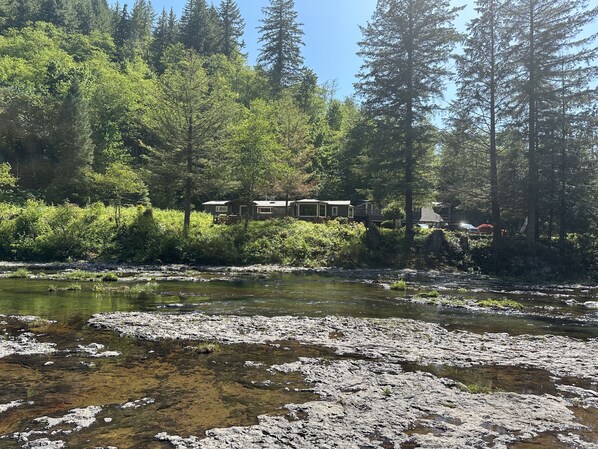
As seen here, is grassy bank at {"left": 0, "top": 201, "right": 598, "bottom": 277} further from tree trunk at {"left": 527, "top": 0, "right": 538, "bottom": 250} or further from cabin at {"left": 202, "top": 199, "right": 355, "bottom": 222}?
cabin at {"left": 202, "top": 199, "right": 355, "bottom": 222}

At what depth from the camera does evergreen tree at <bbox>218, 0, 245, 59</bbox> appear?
10396cm

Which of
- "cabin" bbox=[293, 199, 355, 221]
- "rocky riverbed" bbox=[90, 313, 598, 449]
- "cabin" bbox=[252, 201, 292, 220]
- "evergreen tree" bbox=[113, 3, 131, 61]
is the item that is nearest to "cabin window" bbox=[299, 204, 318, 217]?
"cabin" bbox=[293, 199, 355, 221]

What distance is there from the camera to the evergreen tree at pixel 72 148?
52188mm

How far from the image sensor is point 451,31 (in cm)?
3603

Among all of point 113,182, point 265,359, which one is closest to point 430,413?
point 265,359

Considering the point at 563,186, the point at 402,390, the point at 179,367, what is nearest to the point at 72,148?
the point at 179,367

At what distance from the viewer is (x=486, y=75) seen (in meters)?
36.0

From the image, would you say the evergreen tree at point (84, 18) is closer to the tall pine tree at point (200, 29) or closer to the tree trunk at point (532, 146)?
the tall pine tree at point (200, 29)

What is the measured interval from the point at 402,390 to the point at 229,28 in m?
112

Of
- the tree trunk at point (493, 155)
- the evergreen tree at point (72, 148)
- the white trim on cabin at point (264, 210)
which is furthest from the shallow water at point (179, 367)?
the evergreen tree at point (72, 148)

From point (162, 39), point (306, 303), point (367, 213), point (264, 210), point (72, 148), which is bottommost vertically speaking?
point (306, 303)

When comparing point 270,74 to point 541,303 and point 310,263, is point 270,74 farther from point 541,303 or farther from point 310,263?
point 541,303

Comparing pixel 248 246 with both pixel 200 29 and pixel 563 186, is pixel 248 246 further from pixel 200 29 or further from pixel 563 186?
pixel 200 29

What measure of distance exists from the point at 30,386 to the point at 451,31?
1536 inches
